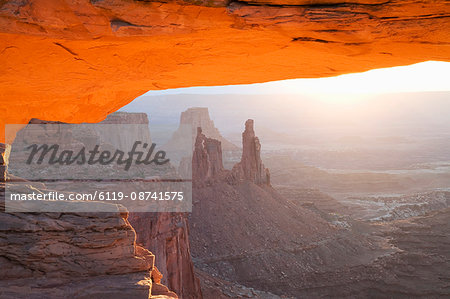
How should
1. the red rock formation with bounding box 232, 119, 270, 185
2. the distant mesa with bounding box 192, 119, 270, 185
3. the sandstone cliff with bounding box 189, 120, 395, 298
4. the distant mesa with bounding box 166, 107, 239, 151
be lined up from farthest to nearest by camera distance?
the distant mesa with bounding box 166, 107, 239, 151 → the red rock formation with bounding box 232, 119, 270, 185 → the distant mesa with bounding box 192, 119, 270, 185 → the sandstone cliff with bounding box 189, 120, 395, 298

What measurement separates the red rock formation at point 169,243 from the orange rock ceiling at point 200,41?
476 centimetres

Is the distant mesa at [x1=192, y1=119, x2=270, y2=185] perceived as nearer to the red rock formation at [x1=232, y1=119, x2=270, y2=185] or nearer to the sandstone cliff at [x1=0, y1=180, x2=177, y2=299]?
the red rock formation at [x1=232, y1=119, x2=270, y2=185]

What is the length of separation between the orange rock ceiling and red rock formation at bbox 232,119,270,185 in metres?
23.9

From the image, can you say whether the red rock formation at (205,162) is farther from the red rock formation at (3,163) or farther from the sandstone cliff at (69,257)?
the sandstone cliff at (69,257)

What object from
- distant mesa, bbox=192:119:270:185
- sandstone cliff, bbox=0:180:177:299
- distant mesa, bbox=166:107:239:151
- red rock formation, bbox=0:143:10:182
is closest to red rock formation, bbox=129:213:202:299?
red rock formation, bbox=0:143:10:182

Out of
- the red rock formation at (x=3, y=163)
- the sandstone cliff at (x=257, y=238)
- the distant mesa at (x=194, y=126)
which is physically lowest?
the sandstone cliff at (x=257, y=238)

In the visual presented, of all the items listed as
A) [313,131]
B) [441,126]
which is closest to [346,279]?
[313,131]

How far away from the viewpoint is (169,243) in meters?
14.7

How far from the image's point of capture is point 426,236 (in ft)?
119

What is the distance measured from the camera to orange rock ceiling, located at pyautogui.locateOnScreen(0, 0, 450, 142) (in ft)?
20.1

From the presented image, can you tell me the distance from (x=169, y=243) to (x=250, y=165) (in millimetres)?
20987

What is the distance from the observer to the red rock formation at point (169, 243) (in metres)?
13.4

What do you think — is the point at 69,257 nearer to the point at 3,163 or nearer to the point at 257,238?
the point at 3,163

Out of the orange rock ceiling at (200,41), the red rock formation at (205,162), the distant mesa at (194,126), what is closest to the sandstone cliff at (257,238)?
the red rock formation at (205,162)
